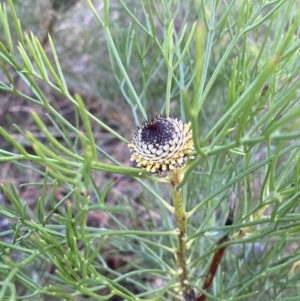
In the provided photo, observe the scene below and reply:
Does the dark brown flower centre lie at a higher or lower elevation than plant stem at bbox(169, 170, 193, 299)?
higher

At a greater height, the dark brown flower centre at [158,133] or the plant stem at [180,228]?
the dark brown flower centre at [158,133]

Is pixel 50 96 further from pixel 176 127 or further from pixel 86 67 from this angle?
pixel 176 127

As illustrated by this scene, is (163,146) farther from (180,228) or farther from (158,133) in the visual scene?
(180,228)

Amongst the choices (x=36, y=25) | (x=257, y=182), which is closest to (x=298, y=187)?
(x=257, y=182)
